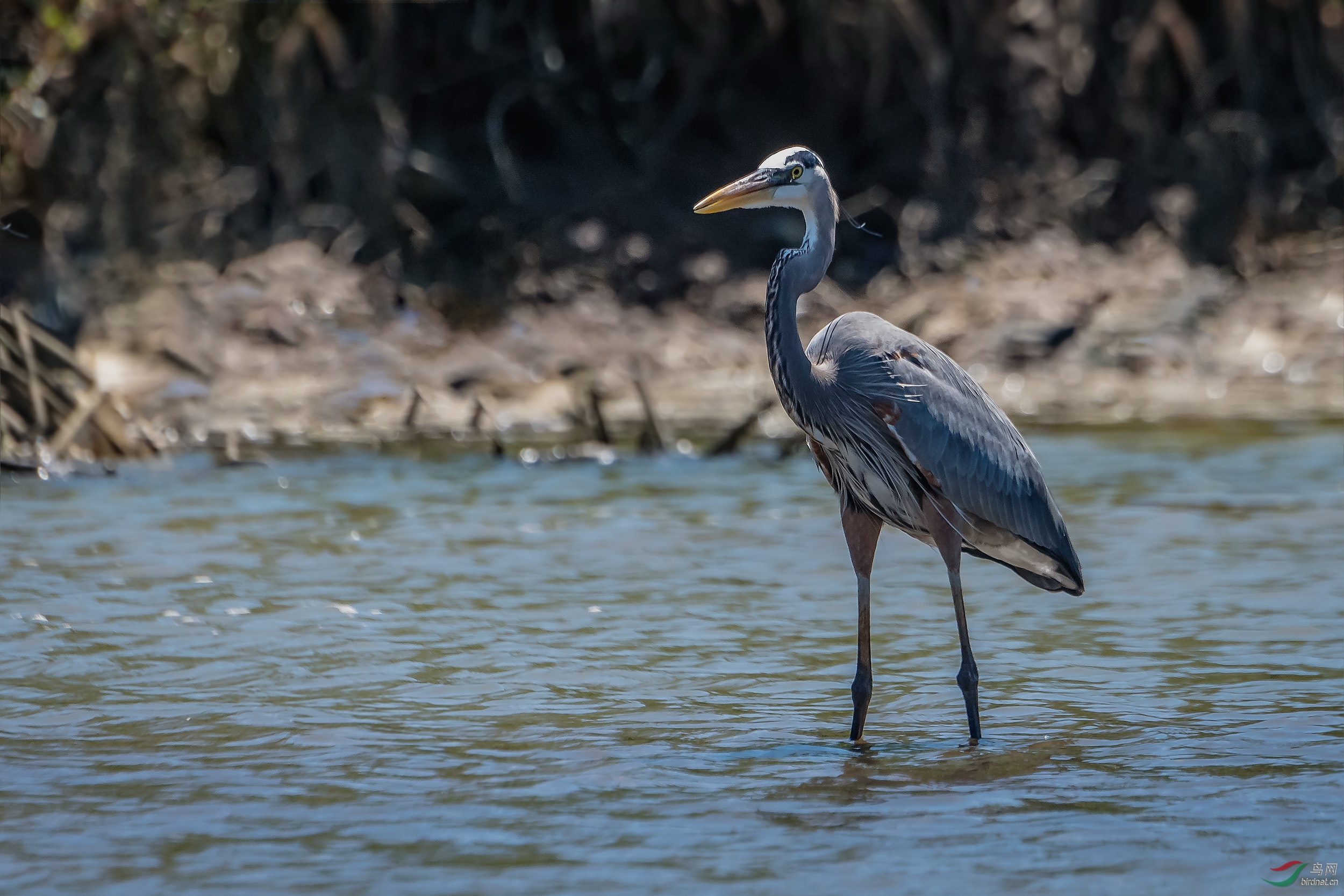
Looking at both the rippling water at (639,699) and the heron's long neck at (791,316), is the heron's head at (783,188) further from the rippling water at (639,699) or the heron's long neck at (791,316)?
the rippling water at (639,699)

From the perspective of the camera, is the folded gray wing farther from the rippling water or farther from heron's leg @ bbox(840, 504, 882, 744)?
the rippling water

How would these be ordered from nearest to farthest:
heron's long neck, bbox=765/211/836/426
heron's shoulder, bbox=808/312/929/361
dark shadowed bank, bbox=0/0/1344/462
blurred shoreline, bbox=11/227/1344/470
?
1. heron's long neck, bbox=765/211/836/426
2. heron's shoulder, bbox=808/312/929/361
3. blurred shoreline, bbox=11/227/1344/470
4. dark shadowed bank, bbox=0/0/1344/462

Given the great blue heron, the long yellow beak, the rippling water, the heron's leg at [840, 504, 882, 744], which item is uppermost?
the long yellow beak

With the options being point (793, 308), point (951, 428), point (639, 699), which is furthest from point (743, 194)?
point (639, 699)

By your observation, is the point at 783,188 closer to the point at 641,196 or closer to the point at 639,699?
the point at 639,699

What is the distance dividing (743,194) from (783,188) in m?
0.13

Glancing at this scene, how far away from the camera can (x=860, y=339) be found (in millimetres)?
5332

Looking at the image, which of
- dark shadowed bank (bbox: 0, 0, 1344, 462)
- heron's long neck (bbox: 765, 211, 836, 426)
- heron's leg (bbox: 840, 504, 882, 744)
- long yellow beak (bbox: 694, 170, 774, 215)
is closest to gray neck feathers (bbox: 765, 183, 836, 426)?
heron's long neck (bbox: 765, 211, 836, 426)

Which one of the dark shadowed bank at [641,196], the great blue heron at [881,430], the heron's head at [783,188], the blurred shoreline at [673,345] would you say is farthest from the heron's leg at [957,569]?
the dark shadowed bank at [641,196]

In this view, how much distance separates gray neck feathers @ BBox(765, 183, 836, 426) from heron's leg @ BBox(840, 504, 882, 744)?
42cm

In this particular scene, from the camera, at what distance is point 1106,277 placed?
643 inches

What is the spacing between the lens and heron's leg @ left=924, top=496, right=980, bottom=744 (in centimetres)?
513

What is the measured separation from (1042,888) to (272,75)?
13.9 m

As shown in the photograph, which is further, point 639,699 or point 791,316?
point 639,699
